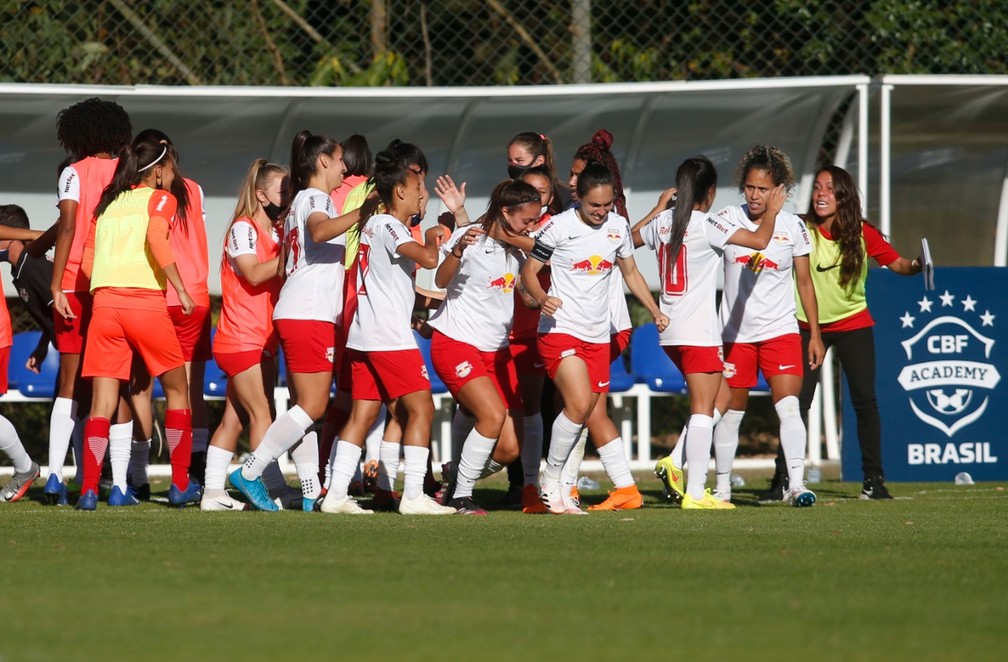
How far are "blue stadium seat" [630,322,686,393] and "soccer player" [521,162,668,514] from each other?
3.44 metres

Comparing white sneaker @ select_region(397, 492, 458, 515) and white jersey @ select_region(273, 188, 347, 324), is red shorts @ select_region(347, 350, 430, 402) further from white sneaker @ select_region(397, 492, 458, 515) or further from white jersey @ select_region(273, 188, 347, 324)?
white sneaker @ select_region(397, 492, 458, 515)

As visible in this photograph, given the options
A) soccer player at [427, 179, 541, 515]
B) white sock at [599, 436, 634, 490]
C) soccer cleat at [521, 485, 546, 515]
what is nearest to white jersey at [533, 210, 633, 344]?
soccer player at [427, 179, 541, 515]

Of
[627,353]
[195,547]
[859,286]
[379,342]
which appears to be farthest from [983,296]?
[195,547]

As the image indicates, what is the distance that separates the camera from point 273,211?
25.6 feet

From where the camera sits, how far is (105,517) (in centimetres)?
681

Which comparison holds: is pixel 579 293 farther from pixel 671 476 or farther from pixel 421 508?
pixel 671 476

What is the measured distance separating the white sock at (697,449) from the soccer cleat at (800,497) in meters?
0.58

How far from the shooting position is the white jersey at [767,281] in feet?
26.3

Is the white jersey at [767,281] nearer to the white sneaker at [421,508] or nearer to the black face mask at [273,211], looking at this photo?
the white sneaker at [421,508]

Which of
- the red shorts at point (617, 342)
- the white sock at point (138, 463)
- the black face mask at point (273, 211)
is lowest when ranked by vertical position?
the white sock at point (138, 463)

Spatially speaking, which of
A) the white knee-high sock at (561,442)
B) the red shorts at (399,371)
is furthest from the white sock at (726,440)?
the red shorts at (399,371)

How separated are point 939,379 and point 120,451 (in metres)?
5.67

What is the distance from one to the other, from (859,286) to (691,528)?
2.76m

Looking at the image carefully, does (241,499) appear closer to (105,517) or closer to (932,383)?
(105,517)
